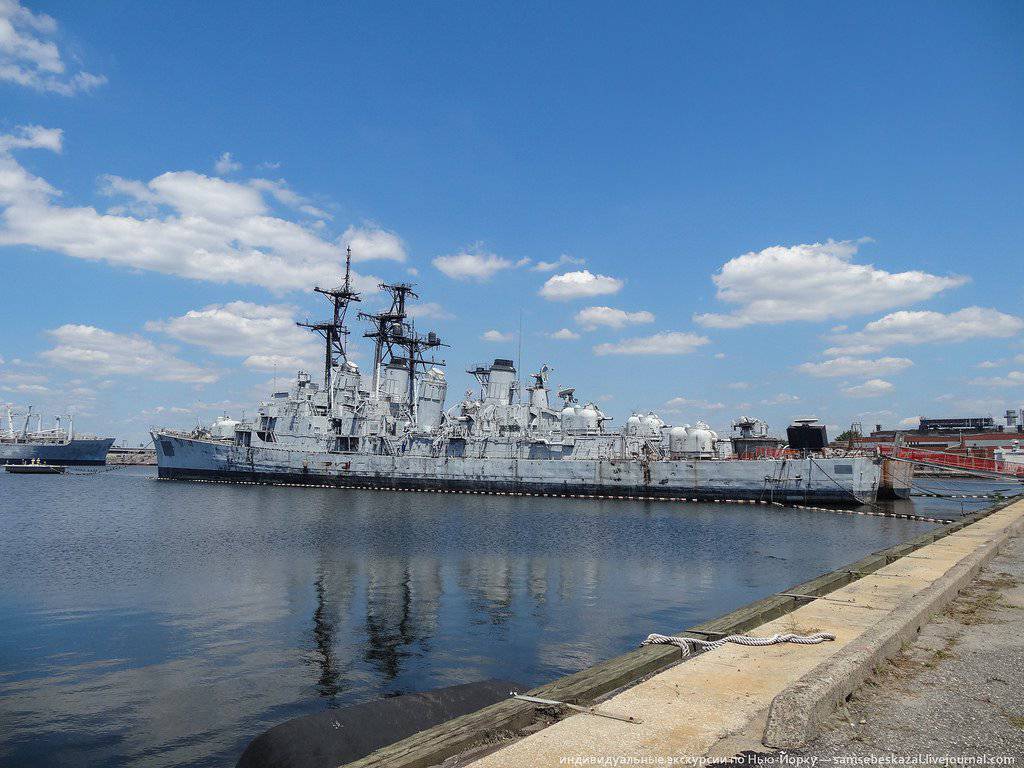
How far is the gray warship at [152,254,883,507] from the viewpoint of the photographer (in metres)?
49.5

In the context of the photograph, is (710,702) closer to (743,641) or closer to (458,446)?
(743,641)

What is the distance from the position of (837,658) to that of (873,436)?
128272 mm

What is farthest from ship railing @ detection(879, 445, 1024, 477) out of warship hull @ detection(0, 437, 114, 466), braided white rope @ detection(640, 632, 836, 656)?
warship hull @ detection(0, 437, 114, 466)

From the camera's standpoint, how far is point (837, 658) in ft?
18.4

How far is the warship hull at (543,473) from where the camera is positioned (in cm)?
4675

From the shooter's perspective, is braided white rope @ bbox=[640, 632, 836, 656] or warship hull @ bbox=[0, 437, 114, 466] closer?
braided white rope @ bbox=[640, 632, 836, 656]

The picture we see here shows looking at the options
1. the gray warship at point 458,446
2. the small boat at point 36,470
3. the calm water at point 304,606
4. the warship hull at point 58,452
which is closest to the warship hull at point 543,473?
the gray warship at point 458,446

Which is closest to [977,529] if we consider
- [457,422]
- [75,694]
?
[75,694]

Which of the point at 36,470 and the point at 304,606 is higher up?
the point at 304,606

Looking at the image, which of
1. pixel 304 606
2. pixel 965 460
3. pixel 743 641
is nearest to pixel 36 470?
pixel 304 606

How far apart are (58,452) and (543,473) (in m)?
104

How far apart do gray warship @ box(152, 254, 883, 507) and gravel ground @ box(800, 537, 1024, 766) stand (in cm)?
4276

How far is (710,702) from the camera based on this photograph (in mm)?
5121

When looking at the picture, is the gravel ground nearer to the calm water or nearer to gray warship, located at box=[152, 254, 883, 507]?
the calm water
